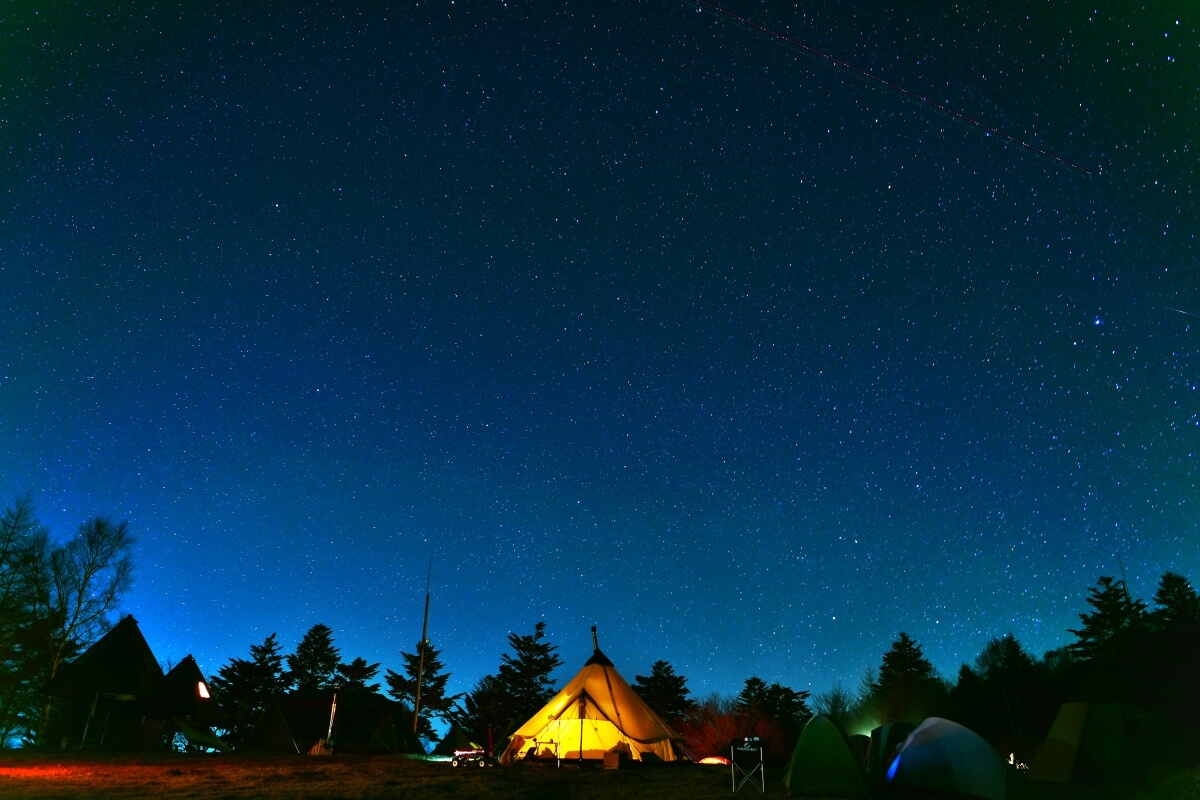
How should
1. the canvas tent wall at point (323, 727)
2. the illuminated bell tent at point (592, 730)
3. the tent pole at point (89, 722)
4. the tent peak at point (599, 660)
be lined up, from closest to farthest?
the illuminated bell tent at point (592, 730), the tent peak at point (599, 660), the tent pole at point (89, 722), the canvas tent wall at point (323, 727)

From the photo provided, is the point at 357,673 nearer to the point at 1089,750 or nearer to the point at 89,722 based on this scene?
the point at 89,722

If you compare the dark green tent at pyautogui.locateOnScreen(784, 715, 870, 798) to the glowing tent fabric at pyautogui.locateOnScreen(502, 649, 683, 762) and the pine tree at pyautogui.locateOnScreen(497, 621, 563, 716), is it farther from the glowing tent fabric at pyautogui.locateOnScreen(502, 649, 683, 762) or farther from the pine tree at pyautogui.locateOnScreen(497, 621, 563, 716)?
the pine tree at pyautogui.locateOnScreen(497, 621, 563, 716)

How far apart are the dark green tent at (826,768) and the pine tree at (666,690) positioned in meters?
59.2

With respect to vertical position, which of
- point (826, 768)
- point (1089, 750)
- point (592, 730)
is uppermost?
point (592, 730)

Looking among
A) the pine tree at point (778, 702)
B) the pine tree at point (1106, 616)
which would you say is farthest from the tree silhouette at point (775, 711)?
the pine tree at point (1106, 616)

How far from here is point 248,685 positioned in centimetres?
7388

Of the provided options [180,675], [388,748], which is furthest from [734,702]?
[180,675]

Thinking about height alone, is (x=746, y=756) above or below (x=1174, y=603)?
below

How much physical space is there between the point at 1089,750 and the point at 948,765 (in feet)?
27.7

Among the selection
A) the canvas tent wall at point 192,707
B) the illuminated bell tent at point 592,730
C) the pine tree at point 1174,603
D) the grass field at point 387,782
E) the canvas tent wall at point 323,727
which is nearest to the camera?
the grass field at point 387,782

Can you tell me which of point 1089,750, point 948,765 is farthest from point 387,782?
point 1089,750

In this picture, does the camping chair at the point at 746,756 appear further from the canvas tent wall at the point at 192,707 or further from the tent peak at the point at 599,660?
the canvas tent wall at the point at 192,707

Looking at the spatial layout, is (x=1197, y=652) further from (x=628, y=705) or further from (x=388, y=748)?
(x=388, y=748)

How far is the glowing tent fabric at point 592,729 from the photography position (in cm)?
2680
